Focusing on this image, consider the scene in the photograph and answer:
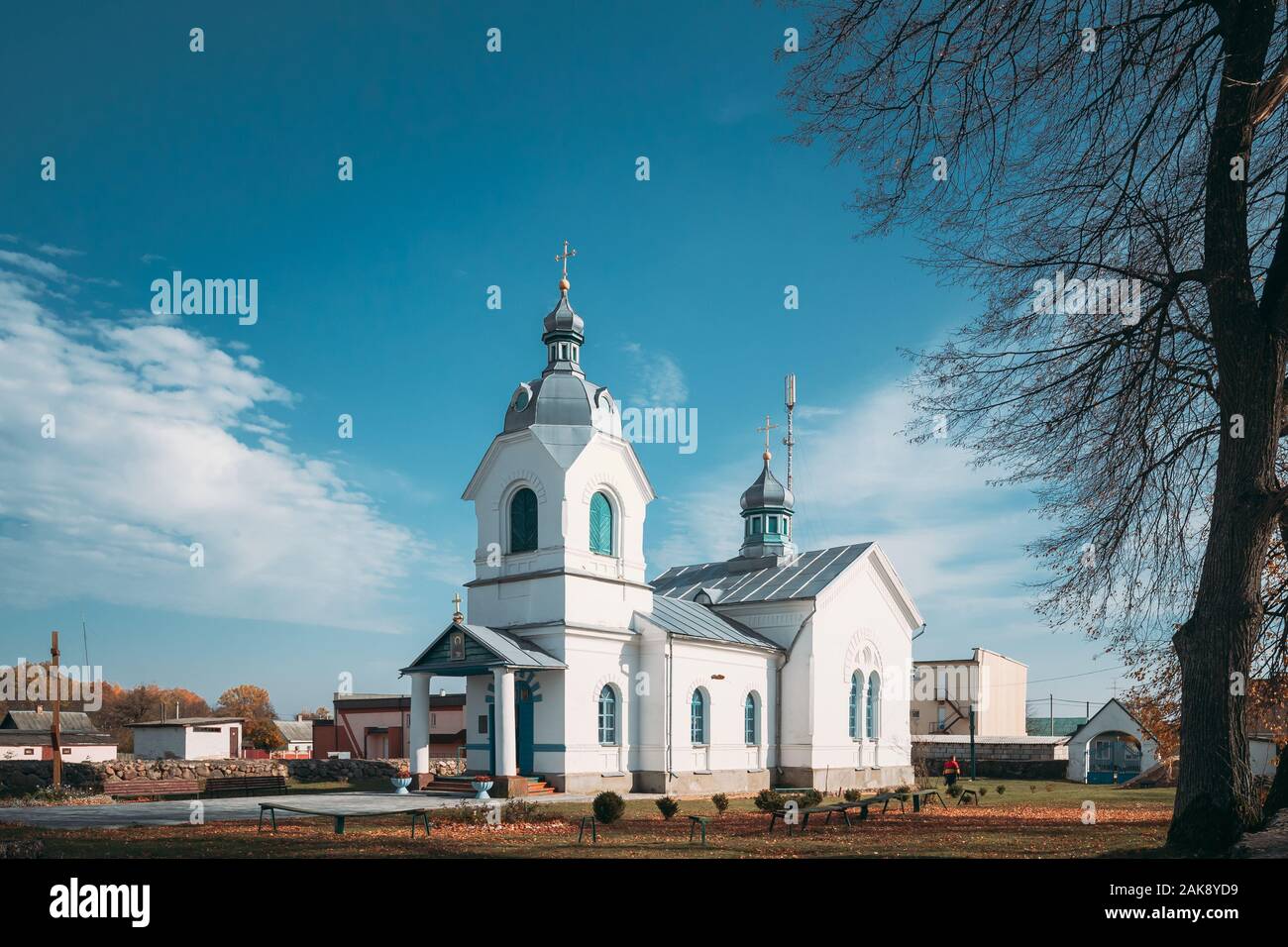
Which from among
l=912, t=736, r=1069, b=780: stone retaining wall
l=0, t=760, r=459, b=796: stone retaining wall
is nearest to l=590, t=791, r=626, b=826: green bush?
l=0, t=760, r=459, b=796: stone retaining wall

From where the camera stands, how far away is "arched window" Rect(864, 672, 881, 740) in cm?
3203

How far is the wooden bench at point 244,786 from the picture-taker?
23.2m

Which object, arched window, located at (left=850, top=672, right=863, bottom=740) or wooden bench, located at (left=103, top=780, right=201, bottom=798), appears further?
arched window, located at (left=850, top=672, right=863, bottom=740)

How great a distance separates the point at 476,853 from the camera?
38.9ft

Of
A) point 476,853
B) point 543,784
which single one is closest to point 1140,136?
point 476,853

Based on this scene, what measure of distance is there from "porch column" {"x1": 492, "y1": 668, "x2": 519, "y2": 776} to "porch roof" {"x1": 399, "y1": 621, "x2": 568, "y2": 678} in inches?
12.3

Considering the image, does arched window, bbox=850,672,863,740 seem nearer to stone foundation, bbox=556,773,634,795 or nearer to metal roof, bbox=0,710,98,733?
stone foundation, bbox=556,773,634,795

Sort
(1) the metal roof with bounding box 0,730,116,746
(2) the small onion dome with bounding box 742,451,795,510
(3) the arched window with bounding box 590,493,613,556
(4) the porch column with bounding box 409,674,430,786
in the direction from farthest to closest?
(1) the metal roof with bounding box 0,730,116,746, (2) the small onion dome with bounding box 742,451,795,510, (3) the arched window with bounding box 590,493,613,556, (4) the porch column with bounding box 409,674,430,786

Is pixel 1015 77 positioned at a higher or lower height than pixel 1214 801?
higher

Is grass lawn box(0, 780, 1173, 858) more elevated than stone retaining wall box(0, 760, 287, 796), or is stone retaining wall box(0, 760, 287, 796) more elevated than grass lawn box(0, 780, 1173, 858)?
grass lawn box(0, 780, 1173, 858)

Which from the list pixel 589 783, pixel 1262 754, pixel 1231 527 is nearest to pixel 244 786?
pixel 589 783

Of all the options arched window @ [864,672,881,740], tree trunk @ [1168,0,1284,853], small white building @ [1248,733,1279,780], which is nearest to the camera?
tree trunk @ [1168,0,1284,853]
